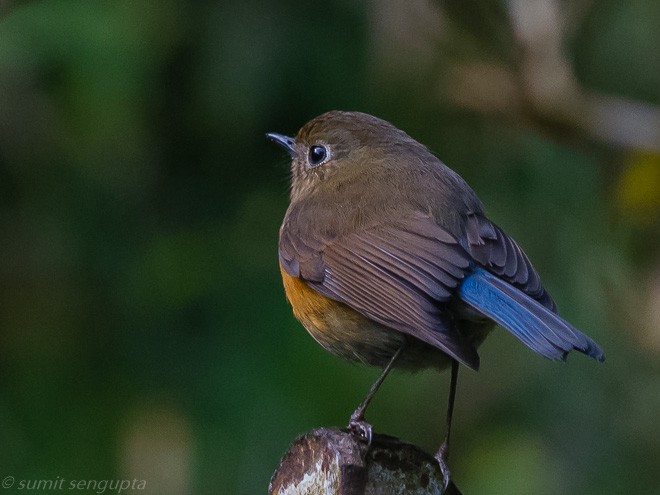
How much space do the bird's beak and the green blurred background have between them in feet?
1.12

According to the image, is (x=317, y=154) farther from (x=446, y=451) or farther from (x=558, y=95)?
(x=446, y=451)

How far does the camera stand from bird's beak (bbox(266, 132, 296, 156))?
16.7ft

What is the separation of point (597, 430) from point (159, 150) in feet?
8.18

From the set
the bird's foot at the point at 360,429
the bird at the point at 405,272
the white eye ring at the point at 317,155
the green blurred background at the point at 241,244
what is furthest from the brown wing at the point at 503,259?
the green blurred background at the point at 241,244

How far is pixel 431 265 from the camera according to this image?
Answer: 154 inches

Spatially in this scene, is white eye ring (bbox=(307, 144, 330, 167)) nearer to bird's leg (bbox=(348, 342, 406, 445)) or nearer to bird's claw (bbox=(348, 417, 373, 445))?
bird's leg (bbox=(348, 342, 406, 445))

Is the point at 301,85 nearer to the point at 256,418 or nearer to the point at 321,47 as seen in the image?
the point at 321,47

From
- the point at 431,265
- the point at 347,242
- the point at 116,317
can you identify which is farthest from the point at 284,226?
the point at 116,317

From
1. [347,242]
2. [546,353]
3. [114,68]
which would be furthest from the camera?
[114,68]

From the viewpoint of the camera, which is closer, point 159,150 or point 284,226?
point 284,226

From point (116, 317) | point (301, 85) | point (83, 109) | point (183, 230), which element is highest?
point (301, 85)

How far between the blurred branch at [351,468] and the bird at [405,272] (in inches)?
16.2

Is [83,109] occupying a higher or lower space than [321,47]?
lower

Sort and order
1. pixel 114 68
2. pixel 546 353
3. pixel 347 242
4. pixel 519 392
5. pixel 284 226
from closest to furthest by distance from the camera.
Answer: pixel 546 353
pixel 347 242
pixel 284 226
pixel 114 68
pixel 519 392
